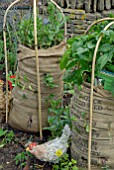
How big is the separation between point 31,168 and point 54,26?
4.00 ft

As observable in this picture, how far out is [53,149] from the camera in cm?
287

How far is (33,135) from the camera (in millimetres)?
3449

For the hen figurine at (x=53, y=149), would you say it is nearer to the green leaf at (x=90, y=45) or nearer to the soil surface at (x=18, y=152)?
the soil surface at (x=18, y=152)

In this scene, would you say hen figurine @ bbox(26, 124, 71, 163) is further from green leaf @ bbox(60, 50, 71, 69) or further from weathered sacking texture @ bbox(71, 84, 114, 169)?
green leaf @ bbox(60, 50, 71, 69)

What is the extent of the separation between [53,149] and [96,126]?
0.44m

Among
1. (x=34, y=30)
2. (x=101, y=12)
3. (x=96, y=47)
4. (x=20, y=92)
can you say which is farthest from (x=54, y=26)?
(x=101, y=12)

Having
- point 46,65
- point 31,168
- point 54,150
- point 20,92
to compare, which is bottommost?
point 31,168

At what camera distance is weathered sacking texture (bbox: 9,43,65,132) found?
317 cm

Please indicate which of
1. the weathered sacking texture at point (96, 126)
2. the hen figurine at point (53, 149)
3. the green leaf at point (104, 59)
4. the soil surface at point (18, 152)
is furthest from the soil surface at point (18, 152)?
the green leaf at point (104, 59)

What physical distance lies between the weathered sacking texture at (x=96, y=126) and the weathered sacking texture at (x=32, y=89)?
0.52m

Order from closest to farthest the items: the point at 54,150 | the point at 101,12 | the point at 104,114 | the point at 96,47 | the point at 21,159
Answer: the point at 96,47
the point at 104,114
the point at 54,150
the point at 21,159
the point at 101,12

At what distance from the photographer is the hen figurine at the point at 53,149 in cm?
285

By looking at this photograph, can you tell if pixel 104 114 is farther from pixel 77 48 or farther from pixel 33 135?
pixel 33 135

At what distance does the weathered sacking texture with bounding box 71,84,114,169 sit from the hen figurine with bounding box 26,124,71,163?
0.11 m
